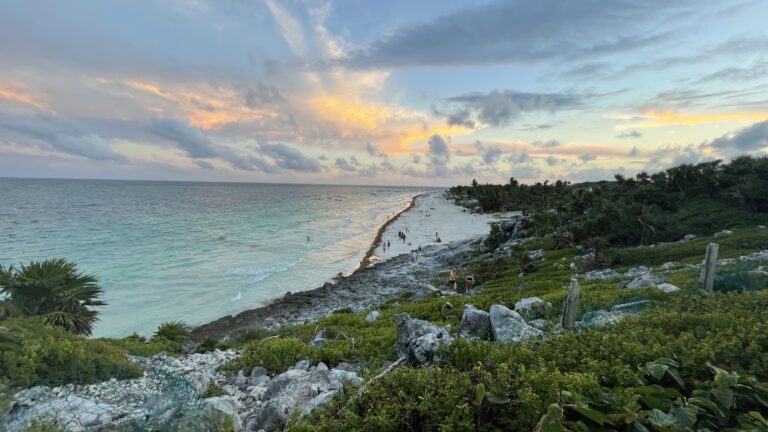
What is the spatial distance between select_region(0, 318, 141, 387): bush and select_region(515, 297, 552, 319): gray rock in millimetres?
9907

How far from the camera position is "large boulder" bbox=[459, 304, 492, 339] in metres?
8.80

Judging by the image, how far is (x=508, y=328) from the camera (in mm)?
8117

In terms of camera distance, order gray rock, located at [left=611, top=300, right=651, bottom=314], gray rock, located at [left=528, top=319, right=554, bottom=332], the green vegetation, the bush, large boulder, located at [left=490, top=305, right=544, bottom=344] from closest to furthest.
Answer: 1. the bush
2. large boulder, located at [left=490, top=305, right=544, bottom=344]
3. gray rock, located at [left=528, top=319, right=554, bottom=332]
4. gray rock, located at [left=611, top=300, right=651, bottom=314]
5. the green vegetation

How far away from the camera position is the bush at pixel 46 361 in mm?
6113

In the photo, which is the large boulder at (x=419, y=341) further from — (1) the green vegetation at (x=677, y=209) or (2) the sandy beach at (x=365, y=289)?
(1) the green vegetation at (x=677, y=209)

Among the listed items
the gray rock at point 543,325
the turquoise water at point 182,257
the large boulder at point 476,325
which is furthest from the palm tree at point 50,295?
the gray rock at point 543,325

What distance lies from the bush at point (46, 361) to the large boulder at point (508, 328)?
7.64m

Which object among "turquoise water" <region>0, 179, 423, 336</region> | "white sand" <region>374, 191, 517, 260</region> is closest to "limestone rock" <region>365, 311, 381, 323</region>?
"turquoise water" <region>0, 179, 423, 336</region>

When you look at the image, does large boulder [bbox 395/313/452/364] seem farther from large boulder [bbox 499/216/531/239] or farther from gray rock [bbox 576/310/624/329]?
large boulder [bbox 499/216/531/239]

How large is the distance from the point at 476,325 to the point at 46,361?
8517 millimetres

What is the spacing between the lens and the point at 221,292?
100 ft

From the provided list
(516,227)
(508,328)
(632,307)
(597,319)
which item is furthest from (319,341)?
(516,227)

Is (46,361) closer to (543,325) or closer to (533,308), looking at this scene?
(543,325)

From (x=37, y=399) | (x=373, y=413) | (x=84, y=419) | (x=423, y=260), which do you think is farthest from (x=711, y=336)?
(x=423, y=260)
